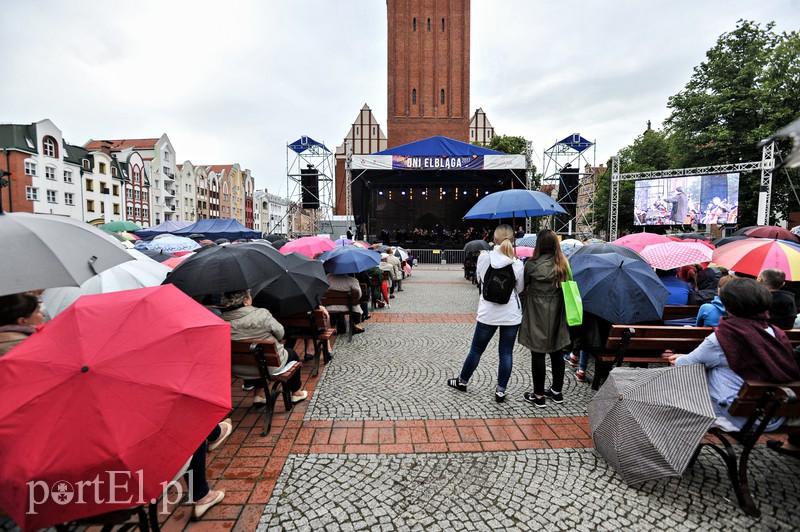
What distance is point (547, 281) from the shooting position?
369cm

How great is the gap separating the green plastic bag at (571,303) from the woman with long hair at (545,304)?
0.07 metres

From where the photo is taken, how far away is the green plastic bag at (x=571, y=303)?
358 centimetres

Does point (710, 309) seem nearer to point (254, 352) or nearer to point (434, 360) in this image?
point (434, 360)

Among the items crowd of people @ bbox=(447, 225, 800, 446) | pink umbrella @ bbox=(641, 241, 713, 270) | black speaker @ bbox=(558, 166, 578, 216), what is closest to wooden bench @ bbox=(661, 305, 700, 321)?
crowd of people @ bbox=(447, 225, 800, 446)

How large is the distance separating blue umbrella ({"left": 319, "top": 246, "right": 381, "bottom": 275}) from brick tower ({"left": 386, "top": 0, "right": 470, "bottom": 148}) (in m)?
34.9

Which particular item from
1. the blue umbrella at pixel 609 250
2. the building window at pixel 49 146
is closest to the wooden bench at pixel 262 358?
the blue umbrella at pixel 609 250

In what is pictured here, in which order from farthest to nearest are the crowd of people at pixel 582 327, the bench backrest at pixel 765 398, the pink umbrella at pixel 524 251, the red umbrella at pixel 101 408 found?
the pink umbrella at pixel 524 251
the crowd of people at pixel 582 327
the bench backrest at pixel 765 398
the red umbrella at pixel 101 408

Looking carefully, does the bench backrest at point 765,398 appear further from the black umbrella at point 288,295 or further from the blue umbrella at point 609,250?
the black umbrella at point 288,295

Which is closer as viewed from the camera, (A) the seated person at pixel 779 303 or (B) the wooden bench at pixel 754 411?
(B) the wooden bench at pixel 754 411

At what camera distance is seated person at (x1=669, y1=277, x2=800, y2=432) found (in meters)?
2.40

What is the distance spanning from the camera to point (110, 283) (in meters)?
3.39

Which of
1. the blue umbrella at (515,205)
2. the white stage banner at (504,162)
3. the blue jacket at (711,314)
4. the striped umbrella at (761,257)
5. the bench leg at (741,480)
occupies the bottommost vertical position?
the bench leg at (741,480)

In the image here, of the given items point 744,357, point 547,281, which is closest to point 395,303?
point 547,281

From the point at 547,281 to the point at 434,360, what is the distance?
7.74 ft
